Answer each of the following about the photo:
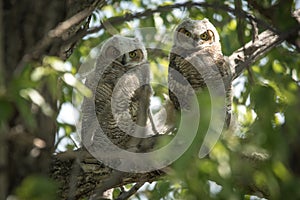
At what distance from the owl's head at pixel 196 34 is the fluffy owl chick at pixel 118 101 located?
397 mm

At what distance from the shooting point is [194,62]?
16.6ft

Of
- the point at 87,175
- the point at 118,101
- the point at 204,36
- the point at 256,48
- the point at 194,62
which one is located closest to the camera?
the point at 87,175

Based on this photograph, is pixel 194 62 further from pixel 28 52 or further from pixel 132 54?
pixel 28 52

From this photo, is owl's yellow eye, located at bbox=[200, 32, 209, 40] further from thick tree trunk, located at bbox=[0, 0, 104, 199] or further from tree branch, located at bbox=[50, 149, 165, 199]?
thick tree trunk, located at bbox=[0, 0, 104, 199]

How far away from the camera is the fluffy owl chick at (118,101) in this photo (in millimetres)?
4648

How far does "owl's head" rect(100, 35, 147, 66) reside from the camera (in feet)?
17.1

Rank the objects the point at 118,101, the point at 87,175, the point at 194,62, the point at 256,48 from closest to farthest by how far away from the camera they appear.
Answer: the point at 87,175, the point at 256,48, the point at 118,101, the point at 194,62

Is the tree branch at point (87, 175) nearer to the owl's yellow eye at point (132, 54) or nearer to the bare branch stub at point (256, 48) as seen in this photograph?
the bare branch stub at point (256, 48)

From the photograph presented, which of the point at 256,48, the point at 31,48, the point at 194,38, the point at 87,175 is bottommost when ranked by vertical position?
the point at 194,38

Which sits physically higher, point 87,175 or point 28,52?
point 28,52

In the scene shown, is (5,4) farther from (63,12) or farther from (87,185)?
(87,185)

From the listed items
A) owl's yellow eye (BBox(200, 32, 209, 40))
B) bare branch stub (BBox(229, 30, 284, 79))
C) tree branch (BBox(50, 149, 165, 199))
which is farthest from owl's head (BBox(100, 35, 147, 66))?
tree branch (BBox(50, 149, 165, 199))

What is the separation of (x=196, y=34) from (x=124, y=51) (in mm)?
602

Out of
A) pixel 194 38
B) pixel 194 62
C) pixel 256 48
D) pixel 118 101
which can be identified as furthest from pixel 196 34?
pixel 256 48
